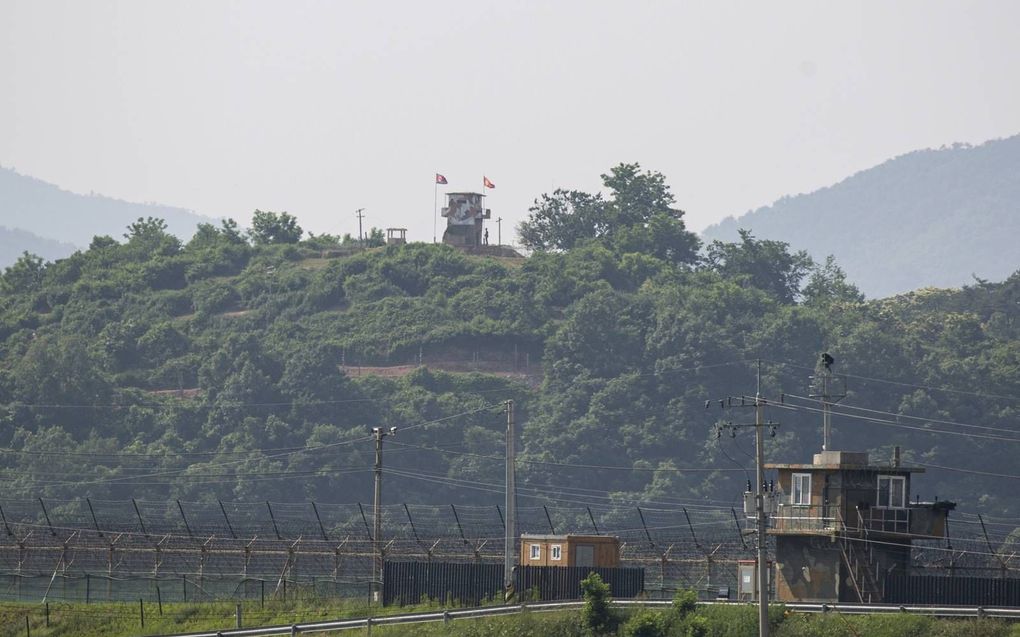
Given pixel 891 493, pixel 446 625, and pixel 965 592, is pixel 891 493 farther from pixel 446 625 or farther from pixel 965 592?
pixel 446 625

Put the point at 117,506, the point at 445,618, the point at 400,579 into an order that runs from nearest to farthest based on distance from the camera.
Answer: the point at 445,618, the point at 400,579, the point at 117,506

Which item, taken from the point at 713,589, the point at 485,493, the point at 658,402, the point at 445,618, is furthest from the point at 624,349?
the point at 445,618

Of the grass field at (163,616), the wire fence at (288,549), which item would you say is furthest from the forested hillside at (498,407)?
the grass field at (163,616)

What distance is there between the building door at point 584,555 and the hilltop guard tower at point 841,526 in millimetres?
9725

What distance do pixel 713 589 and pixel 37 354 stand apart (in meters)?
119

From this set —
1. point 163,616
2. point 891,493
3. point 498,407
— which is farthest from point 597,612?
point 498,407

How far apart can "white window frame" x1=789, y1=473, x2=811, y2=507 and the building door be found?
10.4m

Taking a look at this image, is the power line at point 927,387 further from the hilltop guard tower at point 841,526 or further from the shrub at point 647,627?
the shrub at point 647,627

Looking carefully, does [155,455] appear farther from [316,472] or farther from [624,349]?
[624,349]

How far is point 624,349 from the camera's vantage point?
195 metres

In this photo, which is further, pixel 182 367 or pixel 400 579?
Result: pixel 182 367

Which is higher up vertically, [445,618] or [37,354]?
[37,354]

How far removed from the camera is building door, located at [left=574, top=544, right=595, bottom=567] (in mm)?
81125

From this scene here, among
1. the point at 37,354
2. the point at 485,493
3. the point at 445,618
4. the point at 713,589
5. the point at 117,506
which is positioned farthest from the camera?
the point at 37,354
